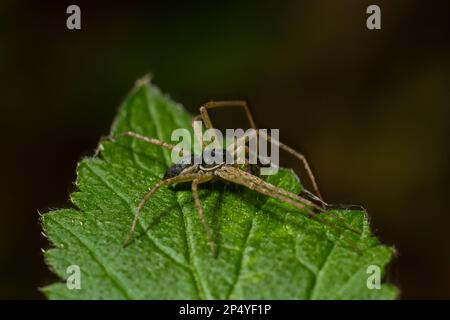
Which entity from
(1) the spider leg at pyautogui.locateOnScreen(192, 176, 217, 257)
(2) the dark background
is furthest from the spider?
(2) the dark background

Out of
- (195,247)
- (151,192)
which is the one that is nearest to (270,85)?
(151,192)

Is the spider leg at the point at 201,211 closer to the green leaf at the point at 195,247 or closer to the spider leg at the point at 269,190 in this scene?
the green leaf at the point at 195,247

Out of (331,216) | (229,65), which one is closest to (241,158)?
(331,216)

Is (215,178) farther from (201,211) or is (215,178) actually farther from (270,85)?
(270,85)

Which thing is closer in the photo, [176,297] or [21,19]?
[176,297]
